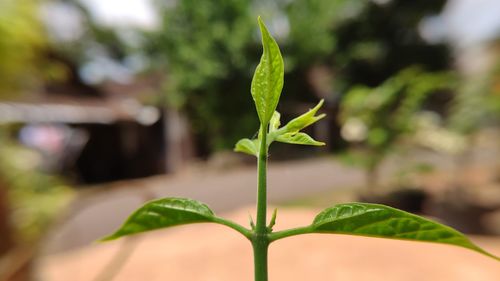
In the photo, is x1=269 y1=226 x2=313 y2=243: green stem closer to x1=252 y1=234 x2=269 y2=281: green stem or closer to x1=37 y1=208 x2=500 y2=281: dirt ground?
x1=252 y1=234 x2=269 y2=281: green stem

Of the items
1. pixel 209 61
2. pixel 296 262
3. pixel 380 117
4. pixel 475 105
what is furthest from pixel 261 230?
pixel 209 61

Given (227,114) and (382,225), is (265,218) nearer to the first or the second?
(382,225)

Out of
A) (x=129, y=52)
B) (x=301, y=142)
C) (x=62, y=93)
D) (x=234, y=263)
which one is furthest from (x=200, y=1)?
(x=301, y=142)

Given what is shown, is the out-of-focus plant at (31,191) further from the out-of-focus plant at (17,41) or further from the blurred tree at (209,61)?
the blurred tree at (209,61)

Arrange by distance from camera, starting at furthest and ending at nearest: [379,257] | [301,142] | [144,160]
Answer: [144,160] < [379,257] < [301,142]

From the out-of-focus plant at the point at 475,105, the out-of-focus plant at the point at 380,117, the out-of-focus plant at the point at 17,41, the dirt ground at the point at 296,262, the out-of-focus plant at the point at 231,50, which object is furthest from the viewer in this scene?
the out-of-focus plant at the point at 231,50

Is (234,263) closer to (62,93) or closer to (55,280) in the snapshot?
(55,280)

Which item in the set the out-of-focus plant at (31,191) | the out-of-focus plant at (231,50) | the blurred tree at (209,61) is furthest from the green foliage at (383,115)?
the out-of-focus plant at (31,191)
